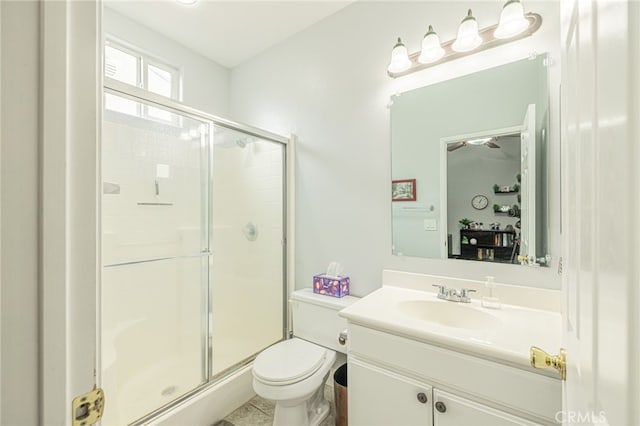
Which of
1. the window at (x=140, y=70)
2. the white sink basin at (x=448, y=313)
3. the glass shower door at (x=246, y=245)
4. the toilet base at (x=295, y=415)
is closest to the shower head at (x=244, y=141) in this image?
the glass shower door at (x=246, y=245)

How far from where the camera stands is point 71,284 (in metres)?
0.39

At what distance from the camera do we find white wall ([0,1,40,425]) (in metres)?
0.34

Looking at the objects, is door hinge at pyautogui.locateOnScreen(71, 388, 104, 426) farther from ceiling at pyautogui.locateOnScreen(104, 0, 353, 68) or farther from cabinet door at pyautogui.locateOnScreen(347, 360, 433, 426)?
ceiling at pyautogui.locateOnScreen(104, 0, 353, 68)

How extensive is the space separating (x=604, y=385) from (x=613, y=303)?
0.37ft

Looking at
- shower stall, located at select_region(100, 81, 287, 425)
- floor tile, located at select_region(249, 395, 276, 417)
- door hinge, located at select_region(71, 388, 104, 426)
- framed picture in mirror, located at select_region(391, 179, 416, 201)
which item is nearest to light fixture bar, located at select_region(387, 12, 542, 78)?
framed picture in mirror, located at select_region(391, 179, 416, 201)

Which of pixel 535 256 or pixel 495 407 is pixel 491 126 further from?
pixel 495 407

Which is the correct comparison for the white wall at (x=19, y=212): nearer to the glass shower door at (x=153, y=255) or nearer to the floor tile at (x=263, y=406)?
the glass shower door at (x=153, y=255)

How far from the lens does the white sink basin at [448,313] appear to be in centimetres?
126

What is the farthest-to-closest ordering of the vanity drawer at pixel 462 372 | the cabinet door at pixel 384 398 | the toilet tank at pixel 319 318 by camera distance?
the toilet tank at pixel 319 318 < the cabinet door at pixel 384 398 < the vanity drawer at pixel 462 372

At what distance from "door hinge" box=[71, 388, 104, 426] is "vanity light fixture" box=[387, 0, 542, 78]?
1806mm

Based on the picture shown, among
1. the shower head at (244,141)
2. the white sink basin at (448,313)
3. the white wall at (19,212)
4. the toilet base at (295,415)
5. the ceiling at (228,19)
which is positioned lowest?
the toilet base at (295,415)

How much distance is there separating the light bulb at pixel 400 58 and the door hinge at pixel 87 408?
1801mm

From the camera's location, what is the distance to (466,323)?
1306 mm

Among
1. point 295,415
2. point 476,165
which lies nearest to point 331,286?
point 295,415
